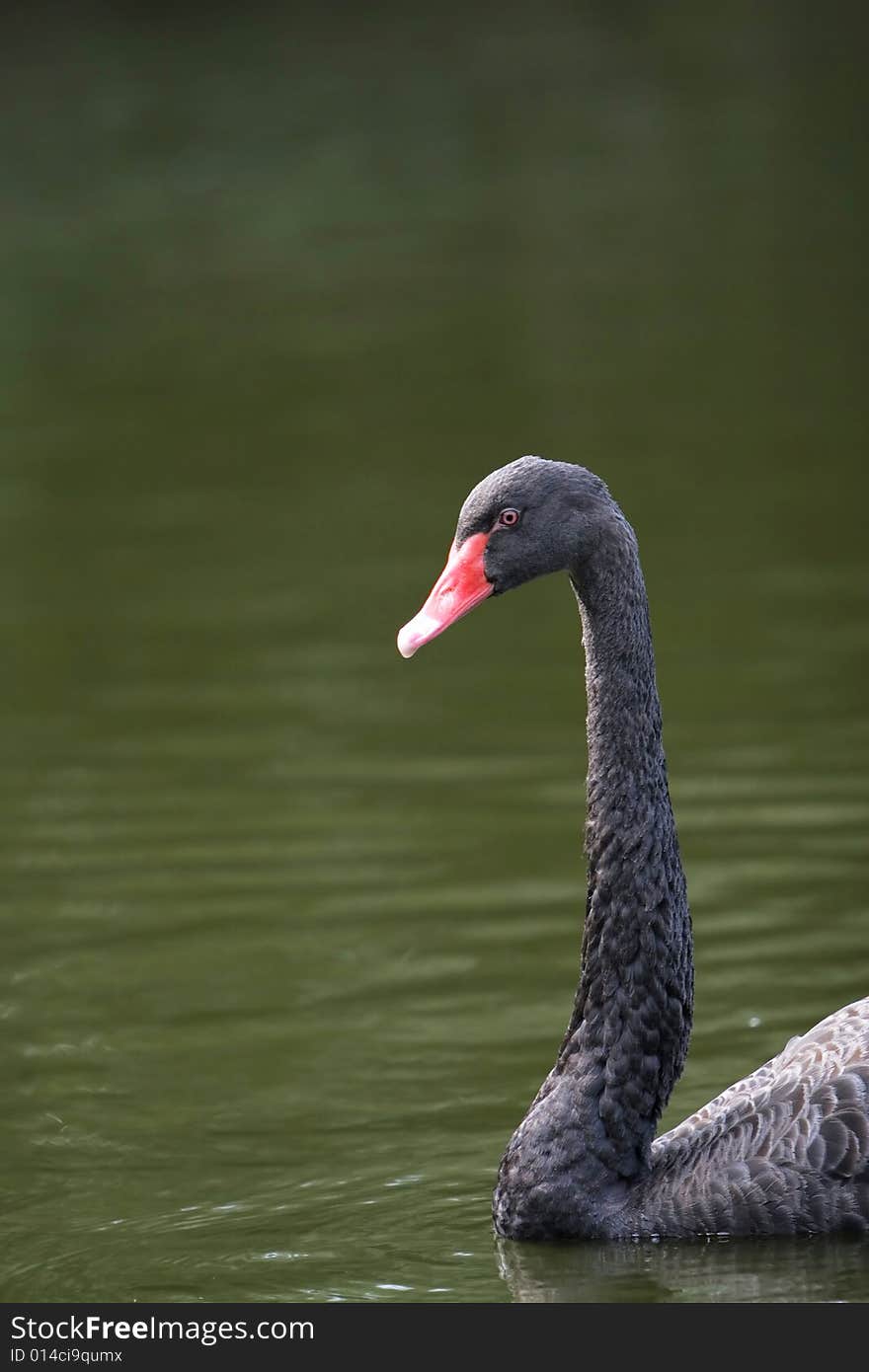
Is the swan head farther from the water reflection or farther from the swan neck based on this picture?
the water reflection

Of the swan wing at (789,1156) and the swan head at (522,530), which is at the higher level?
the swan head at (522,530)

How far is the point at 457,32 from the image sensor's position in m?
30.8

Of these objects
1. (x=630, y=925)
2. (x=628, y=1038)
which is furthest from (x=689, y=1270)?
(x=630, y=925)

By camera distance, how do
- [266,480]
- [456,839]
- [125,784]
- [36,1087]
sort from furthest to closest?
1. [266,480]
2. [125,784]
3. [456,839]
4. [36,1087]

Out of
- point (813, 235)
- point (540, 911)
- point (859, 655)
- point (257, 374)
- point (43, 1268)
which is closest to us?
point (43, 1268)

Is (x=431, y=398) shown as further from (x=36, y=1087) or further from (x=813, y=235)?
(x=36, y=1087)

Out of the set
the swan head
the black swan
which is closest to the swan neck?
the black swan

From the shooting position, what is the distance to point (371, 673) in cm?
1054

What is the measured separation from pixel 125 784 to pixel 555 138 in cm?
1838

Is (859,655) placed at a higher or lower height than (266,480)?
lower

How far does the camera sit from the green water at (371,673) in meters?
6.21

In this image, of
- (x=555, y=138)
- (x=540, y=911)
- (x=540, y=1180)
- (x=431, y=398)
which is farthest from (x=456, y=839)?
(x=555, y=138)

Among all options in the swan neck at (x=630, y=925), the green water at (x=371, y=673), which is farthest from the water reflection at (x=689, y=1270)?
the swan neck at (x=630, y=925)

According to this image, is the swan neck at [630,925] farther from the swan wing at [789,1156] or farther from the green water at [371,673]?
the green water at [371,673]
